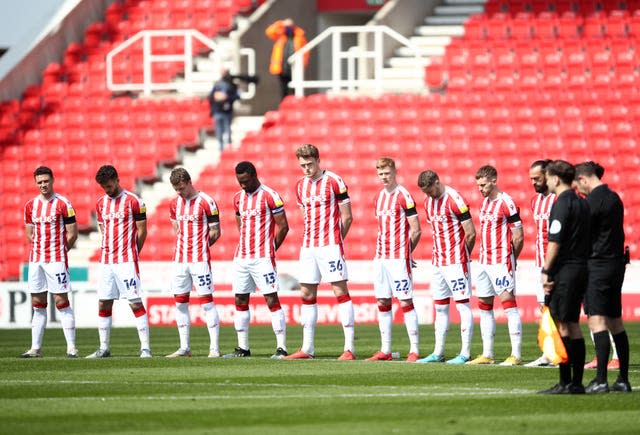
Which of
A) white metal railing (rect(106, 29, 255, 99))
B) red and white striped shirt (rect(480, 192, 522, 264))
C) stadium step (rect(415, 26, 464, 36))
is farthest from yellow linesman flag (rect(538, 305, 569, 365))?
stadium step (rect(415, 26, 464, 36))

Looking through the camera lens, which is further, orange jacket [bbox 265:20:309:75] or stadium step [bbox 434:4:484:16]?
stadium step [bbox 434:4:484:16]

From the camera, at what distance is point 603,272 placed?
37.9 ft

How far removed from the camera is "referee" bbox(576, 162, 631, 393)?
37.9ft

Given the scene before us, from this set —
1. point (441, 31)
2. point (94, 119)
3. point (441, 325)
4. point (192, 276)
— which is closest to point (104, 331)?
point (192, 276)

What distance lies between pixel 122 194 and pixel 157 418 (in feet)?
19.6

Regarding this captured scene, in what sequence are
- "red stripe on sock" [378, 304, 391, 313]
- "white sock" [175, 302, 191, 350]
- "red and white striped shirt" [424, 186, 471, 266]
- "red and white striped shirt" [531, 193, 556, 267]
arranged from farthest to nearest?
"white sock" [175, 302, 191, 350] → "red stripe on sock" [378, 304, 391, 313] → "red and white striped shirt" [531, 193, 556, 267] → "red and white striped shirt" [424, 186, 471, 266]

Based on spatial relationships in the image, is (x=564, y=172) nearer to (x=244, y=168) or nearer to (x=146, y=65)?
(x=244, y=168)

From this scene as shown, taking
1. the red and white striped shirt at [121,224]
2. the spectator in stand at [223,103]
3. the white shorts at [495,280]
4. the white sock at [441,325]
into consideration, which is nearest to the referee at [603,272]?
the white shorts at [495,280]

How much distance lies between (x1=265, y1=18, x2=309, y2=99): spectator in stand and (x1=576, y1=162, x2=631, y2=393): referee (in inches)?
696

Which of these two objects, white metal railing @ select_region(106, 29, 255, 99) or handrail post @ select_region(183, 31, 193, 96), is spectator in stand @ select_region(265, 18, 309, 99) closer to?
white metal railing @ select_region(106, 29, 255, 99)

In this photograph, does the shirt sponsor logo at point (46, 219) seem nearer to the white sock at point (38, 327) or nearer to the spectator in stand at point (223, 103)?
the white sock at point (38, 327)

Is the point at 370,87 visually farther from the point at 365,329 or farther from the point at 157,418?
the point at 157,418

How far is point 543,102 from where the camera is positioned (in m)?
27.9

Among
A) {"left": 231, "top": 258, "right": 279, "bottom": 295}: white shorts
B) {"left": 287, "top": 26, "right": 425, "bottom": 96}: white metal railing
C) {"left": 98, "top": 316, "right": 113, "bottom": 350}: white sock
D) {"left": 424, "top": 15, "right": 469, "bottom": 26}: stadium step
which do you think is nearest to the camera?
{"left": 231, "top": 258, "right": 279, "bottom": 295}: white shorts
